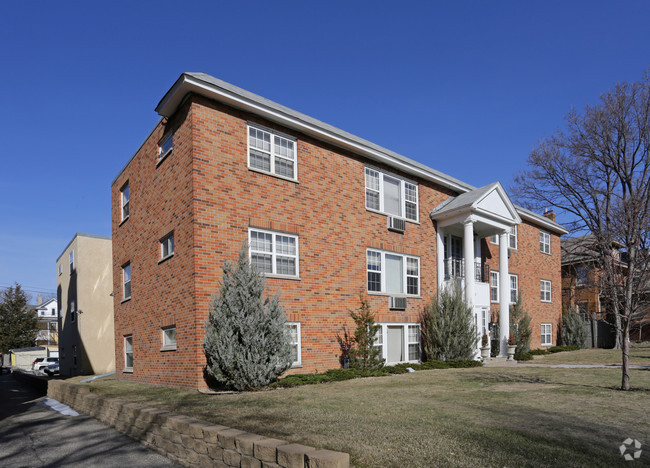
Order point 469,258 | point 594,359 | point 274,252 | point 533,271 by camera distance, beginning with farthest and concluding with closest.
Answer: point 533,271 → point 594,359 → point 469,258 → point 274,252

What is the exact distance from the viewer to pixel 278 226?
1429 centimetres

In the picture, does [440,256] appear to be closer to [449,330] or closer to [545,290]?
[449,330]

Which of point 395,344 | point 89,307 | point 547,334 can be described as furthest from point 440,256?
point 89,307

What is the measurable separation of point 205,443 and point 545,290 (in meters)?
27.4

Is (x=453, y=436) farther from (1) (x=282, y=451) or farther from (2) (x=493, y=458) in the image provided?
(1) (x=282, y=451)

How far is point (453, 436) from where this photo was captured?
6.15 meters

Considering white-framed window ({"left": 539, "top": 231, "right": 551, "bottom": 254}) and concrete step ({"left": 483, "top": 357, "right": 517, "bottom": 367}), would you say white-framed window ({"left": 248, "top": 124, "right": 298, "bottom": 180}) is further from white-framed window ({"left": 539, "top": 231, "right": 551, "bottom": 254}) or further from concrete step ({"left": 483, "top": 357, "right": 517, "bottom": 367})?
white-framed window ({"left": 539, "top": 231, "right": 551, "bottom": 254})

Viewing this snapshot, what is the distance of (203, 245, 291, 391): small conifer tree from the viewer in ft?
37.4

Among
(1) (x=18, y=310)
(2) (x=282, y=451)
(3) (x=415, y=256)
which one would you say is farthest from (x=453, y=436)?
(1) (x=18, y=310)

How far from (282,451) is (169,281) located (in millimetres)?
9982

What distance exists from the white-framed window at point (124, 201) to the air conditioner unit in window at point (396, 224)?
10.3m

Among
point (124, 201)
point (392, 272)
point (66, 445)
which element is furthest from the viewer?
point (124, 201)

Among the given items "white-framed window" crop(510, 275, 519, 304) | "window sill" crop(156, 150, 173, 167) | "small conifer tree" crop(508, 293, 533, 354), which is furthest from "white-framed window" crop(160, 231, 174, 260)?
"white-framed window" crop(510, 275, 519, 304)

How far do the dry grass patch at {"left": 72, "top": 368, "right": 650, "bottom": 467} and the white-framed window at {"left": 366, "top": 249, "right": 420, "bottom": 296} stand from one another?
525 cm
